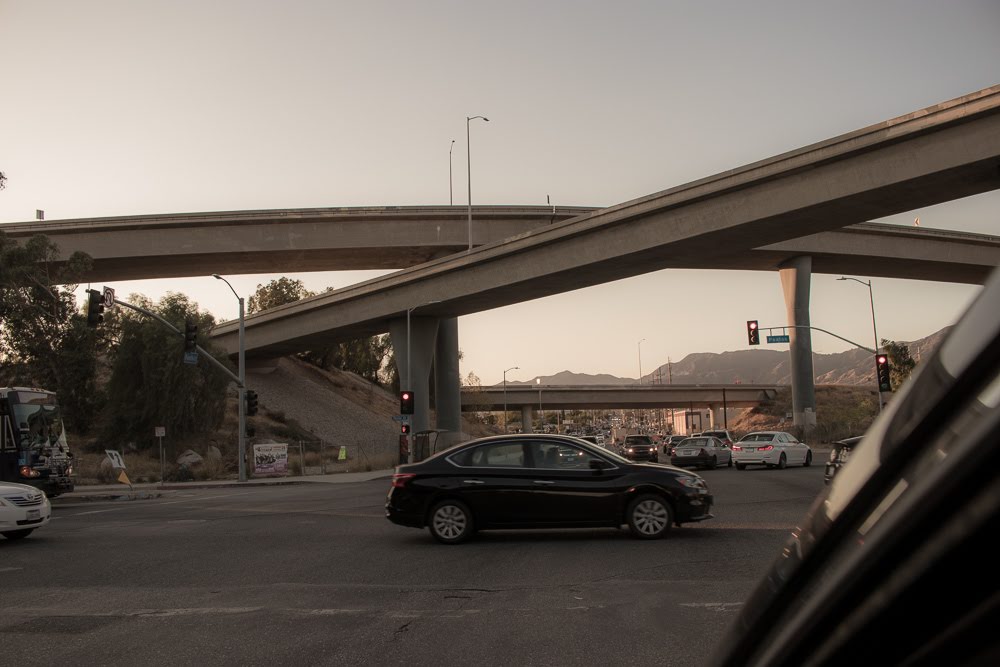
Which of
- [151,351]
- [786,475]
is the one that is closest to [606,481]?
[786,475]

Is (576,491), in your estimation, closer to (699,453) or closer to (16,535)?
(16,535)

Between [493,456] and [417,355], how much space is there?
39605 millimetres

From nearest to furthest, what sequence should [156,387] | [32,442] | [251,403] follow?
[32,442] < [251,403] < [156,387]

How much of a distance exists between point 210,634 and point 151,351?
4868 centimetres

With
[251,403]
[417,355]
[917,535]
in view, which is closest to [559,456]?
[917,535]

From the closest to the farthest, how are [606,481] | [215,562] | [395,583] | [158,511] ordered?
[395,583]
[215,562]
[606,481]
[158,511]

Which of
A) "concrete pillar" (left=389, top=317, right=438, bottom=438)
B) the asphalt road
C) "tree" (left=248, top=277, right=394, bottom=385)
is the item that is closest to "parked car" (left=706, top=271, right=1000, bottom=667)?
the asphalt road

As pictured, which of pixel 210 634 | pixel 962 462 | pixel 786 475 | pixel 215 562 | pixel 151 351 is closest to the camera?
pixel 962 462

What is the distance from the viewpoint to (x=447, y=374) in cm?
5897

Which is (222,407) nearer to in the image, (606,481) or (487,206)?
(487,206)

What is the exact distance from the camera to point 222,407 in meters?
56.2

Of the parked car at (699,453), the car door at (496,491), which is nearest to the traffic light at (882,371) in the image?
the parked car at (699,453)

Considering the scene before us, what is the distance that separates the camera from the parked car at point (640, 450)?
45469 mm

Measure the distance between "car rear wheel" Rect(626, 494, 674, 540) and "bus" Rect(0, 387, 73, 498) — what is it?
20834mm
